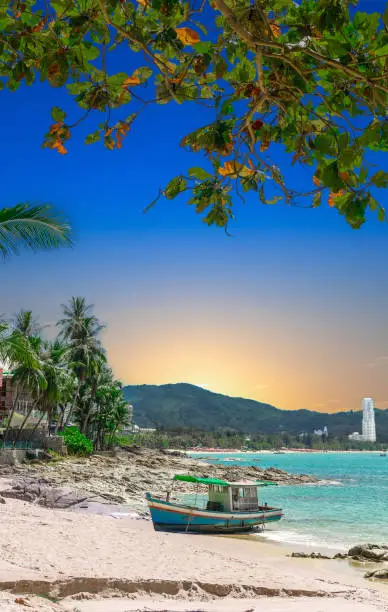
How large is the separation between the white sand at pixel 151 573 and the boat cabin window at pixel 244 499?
5.40 metres

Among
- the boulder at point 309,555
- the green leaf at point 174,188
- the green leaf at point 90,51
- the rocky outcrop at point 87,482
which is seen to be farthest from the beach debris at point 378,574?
the green leaf at point 90,51

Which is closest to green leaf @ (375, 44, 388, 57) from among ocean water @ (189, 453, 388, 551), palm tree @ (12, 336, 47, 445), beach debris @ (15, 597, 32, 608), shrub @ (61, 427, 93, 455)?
beach debris @ (15, 597, 32, 608)

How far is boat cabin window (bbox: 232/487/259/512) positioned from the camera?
2110cm

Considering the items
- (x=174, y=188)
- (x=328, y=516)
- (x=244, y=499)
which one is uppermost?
(x=174, y=188)

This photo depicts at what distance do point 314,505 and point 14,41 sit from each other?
1307 inches

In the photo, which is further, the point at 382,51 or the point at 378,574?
the point at 378,574

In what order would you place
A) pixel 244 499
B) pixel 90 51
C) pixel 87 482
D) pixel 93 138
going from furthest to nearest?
pixel 87 482 < pixel 244 499 < pixel 93 138 < pixel 90 51

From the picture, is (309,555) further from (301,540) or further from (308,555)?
(301,540)

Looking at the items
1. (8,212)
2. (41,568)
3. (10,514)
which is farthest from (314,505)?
(8,212)

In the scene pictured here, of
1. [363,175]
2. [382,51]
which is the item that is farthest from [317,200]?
[382,51]

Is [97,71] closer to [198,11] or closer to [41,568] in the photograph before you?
[198,11]

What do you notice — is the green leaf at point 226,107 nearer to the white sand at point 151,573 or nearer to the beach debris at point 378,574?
the white sand at point 151,573

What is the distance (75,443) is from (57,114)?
41468 millimetres

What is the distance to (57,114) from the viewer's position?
3127 millimetres
